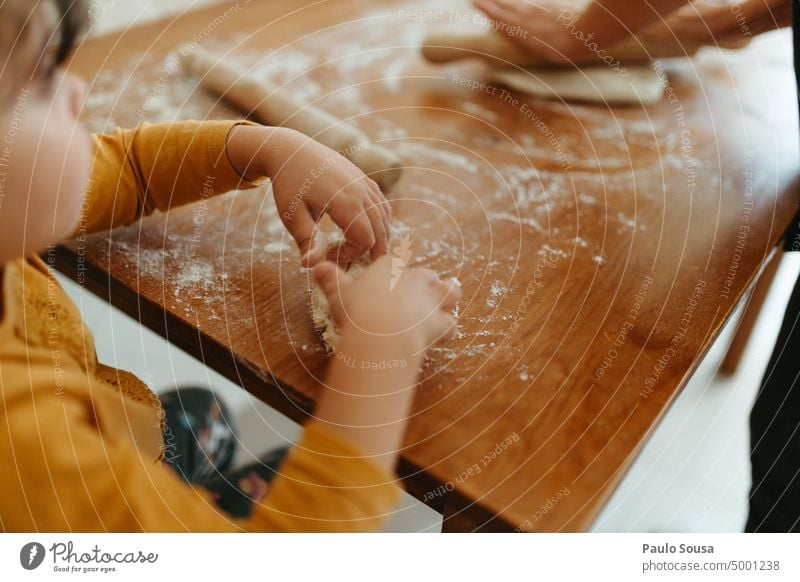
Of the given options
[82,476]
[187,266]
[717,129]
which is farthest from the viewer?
[717,129]

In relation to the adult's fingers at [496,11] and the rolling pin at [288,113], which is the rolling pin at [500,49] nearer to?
the adult's fingers at [496,11]

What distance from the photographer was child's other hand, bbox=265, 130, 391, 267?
1.29 ft

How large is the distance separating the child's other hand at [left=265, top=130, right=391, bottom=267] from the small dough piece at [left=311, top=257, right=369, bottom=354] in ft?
0.03

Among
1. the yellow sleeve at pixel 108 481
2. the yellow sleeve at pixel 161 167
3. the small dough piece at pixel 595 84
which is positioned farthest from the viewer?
the small dough piece at pixel 595 84

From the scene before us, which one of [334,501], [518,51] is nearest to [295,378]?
[334,501]

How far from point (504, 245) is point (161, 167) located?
0.80 ft

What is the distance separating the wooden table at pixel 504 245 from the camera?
337mm

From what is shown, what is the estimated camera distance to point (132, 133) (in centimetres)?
44

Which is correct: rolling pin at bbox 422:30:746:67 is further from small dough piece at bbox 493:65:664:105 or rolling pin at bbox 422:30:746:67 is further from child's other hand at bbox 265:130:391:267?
child's other hand at bbox 265:130:391:267

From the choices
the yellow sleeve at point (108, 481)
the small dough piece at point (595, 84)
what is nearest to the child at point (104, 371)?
the yellow sleeve at point (108, 481)

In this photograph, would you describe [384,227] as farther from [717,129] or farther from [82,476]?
[717,129]

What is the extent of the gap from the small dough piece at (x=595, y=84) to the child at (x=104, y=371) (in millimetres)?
272

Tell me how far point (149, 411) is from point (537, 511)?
0.76 feet
